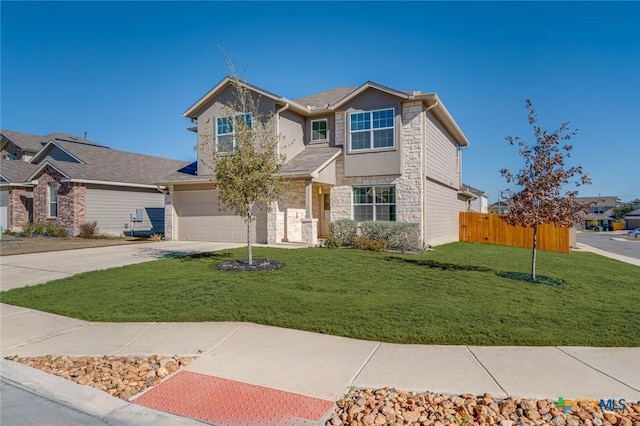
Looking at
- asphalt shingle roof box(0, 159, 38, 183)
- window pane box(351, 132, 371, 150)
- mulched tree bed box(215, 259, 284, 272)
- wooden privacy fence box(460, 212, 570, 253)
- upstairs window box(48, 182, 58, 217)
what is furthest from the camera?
asphalt shingle roof box(0, 159, 38, 183)

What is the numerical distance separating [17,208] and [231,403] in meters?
28.8

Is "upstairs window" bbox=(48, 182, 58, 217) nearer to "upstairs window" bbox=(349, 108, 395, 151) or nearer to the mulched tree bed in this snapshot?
the mulched tree bed

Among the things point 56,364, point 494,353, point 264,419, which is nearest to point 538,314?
point 494,353

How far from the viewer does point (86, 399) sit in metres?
3.91

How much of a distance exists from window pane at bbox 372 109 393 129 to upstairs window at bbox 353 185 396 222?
8.71 feet

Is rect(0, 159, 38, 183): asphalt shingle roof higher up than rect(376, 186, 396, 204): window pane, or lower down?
higher up

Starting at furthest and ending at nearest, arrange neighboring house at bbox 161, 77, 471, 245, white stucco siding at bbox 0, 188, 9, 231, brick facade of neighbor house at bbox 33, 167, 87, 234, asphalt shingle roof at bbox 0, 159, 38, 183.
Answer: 1. white stucco siding at bbox 0, 188, 9, 231
2. asphalt shingle roof at bbox 0, 159, 38, 183
3. brick facade of neighbor house at bbox 33, 167, 87, 234
4. neighboring house at bbox 161, 77, 471, 245

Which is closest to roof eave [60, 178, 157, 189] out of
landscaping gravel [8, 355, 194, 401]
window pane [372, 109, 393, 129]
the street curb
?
window pane [372, 109, 393, 129]

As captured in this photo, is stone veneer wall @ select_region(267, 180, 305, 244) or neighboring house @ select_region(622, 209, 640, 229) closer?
stone veneer wall @ select_region(267, 180, 305, 244)

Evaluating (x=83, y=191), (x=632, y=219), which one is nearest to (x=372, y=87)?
(x=83, y=191)

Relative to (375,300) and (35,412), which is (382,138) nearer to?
(375,300)

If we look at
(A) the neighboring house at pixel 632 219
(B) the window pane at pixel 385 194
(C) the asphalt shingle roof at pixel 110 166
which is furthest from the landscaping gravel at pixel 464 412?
(A) the neighboring house at pixel 632 219

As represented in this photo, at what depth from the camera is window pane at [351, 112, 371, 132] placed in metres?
16.4

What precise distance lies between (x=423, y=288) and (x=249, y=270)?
440 centimetres
